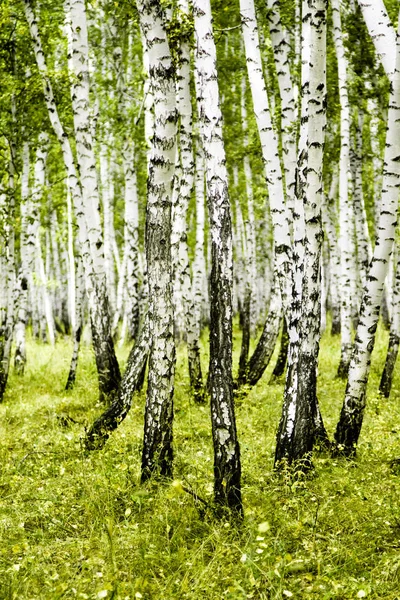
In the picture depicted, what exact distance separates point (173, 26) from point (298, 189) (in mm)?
3326

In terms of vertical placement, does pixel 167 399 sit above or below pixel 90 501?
above

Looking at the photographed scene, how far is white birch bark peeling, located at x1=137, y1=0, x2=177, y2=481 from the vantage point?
4.97 meters

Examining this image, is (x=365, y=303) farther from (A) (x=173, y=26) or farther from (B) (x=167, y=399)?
(A) (x=173, y=26)

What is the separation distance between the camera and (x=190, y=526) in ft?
14.3

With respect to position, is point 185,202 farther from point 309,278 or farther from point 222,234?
point 222,234

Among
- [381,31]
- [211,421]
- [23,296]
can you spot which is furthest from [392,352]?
[23,296]

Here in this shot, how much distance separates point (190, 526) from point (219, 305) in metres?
1.75

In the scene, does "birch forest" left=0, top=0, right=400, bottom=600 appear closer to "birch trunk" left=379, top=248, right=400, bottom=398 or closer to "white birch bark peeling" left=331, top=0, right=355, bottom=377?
"birch trunk" left=379, top=248, right=400, bottom=398

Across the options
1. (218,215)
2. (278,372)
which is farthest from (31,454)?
(278,372)

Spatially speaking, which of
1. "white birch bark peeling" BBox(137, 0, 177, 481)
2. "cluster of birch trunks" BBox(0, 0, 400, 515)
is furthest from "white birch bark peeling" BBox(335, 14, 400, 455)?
"white birch bark peeling" BBox(137, 0, 177, 481)

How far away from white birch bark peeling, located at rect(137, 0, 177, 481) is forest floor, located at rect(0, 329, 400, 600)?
0.37 m

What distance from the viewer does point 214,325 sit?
4535 millimetres

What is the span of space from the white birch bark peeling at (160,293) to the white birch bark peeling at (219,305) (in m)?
0.37

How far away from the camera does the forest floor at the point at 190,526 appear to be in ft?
12.0
